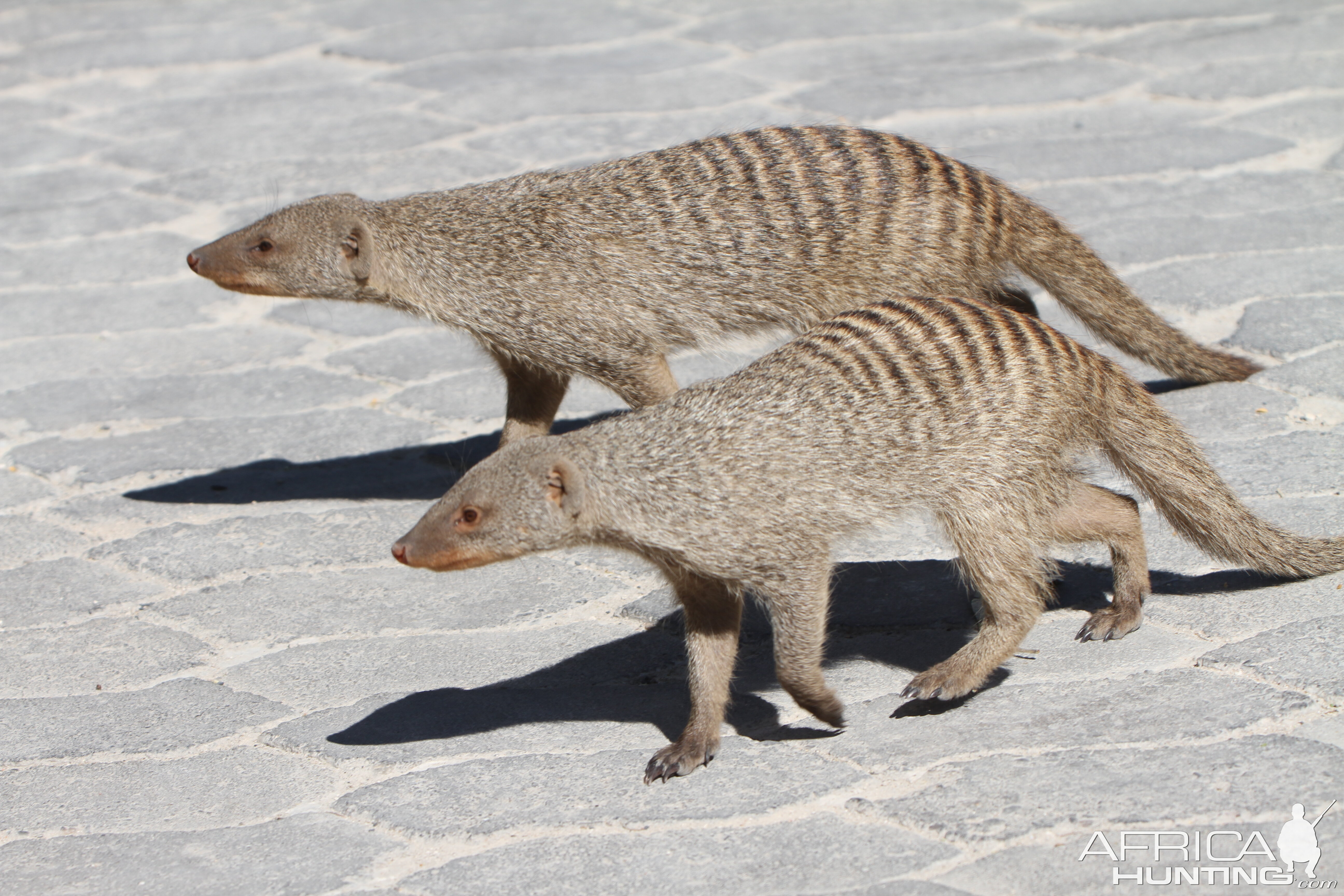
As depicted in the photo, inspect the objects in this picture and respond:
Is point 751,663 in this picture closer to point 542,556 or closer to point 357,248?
point 542,556

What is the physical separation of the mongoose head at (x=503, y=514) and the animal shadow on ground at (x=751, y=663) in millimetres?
403

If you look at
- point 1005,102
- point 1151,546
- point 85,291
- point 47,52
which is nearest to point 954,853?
point 1151,546

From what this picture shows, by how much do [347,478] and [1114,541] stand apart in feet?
7.18

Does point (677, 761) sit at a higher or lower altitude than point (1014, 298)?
lower

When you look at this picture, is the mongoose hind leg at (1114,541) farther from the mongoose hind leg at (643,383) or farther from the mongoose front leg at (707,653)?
the mongoose hind leg at (643,383)

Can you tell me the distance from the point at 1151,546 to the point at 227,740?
208 centimetres

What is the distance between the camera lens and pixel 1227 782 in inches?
92.7

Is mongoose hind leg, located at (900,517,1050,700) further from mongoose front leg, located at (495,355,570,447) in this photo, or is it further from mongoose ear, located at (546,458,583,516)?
mongoose front leg, located at (495,355,570,447)

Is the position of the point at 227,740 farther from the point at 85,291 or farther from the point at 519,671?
the point at 85,291

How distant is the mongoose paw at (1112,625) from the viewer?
2.98 metres

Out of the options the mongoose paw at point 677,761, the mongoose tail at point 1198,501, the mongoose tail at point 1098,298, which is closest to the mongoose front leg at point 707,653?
the mongoose paw at point 677,761

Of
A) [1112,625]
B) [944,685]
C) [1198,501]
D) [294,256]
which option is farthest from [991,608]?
[294,256]

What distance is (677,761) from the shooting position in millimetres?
2613

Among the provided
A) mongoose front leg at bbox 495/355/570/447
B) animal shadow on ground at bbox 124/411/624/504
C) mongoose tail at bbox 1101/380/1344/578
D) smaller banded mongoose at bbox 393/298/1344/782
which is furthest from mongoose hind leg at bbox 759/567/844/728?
mongoose front leg at bbox 495/355/570/447
